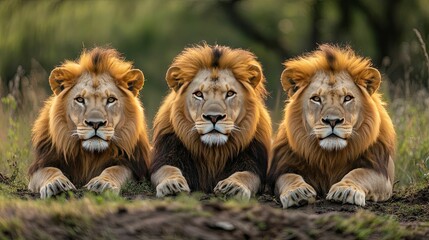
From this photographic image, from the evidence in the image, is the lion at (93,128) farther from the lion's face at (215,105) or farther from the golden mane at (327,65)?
the golden mane at (327,65)

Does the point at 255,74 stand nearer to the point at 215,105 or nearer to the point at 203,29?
the point at 215,105

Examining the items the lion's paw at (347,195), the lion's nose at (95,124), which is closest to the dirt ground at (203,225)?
the lion's paw at (347,195)

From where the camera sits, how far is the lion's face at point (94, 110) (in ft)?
25.8

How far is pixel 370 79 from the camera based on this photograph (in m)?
7.99

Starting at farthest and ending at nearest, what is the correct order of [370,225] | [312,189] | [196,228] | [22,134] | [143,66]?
[143,66] < [22,134] < [312,189] < [370,225] < [196,228]

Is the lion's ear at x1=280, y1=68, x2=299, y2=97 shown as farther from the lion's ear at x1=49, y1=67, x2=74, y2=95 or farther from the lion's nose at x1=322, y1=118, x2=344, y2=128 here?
the lion's ear at x1=49, y1=67, x2=74, y2=95

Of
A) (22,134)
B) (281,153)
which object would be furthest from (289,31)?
(281,153)

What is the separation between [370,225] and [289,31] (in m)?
14.0

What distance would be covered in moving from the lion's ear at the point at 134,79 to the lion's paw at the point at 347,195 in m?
1.71

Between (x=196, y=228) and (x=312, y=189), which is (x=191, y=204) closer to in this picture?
(x=196, y=228)

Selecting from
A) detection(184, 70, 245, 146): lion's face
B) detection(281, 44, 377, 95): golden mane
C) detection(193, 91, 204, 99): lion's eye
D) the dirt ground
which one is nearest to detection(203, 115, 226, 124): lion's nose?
detection(184, 70, 245, 146): lion's face

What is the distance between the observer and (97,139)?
7922mm

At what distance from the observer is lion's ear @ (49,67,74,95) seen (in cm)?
819

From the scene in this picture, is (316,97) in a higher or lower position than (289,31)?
lower
